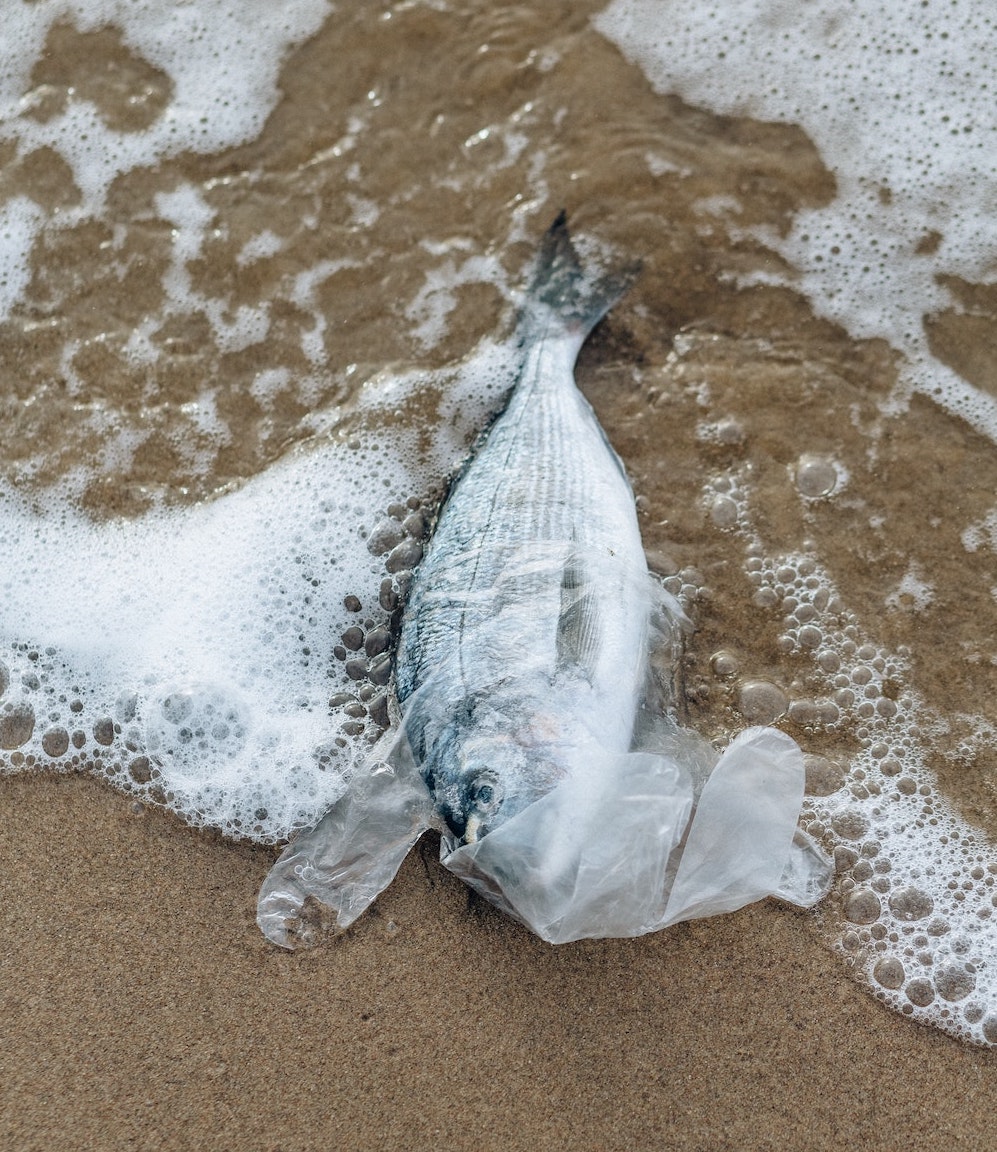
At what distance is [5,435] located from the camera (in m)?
3.62

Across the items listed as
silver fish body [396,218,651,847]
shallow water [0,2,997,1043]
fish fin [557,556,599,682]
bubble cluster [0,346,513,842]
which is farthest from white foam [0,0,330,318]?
fish fin [557,556,599,682]

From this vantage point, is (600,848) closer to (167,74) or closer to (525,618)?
(525,618)

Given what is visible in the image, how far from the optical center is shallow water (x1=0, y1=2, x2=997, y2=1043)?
3193mm

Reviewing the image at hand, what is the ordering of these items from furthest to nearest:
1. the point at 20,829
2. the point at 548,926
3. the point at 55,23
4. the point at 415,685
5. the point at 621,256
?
the point at 55,23, the point at 621,256, the point at 20,829, the point at 415,685, the point at 548,926

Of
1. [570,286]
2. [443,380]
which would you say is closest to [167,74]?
[443,380]

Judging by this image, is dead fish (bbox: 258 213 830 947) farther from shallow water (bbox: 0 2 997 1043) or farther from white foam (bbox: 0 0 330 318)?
white foam (bbox: 0 0 330 318)

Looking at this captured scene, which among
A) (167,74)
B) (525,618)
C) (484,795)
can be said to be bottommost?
(484,795)

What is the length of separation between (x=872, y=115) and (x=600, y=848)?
10.1 ft

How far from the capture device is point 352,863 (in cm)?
299

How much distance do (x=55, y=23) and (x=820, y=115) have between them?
3.26 meters

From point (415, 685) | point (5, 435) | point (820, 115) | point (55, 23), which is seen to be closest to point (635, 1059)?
point (415, 685)

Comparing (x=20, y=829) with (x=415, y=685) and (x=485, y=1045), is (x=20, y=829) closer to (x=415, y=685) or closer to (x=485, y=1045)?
(x=415, y=685)

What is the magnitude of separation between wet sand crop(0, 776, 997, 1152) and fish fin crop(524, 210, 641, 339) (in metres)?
2.03

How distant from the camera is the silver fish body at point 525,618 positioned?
8.91 feet
